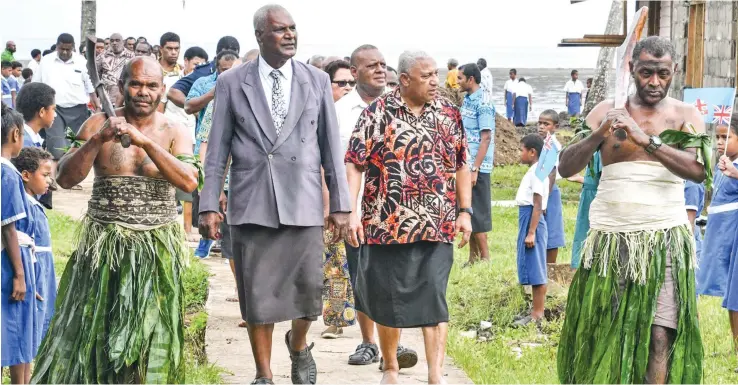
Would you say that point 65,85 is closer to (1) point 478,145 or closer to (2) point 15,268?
(1) point 478,145

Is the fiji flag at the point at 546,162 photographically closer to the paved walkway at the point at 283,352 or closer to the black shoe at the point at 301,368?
the paved walkway at the point at 283,352

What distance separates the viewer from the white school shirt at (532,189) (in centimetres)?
975

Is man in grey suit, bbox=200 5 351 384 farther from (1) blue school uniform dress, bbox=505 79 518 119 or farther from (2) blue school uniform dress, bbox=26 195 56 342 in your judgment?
(1) blue school uniform dress, bbox=505 79 518 119

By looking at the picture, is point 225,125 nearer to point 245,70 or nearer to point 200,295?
point 245,70

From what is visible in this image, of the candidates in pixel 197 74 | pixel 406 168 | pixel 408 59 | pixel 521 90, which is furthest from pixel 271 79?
pixel 521 90

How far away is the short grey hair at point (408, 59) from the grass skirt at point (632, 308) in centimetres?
152

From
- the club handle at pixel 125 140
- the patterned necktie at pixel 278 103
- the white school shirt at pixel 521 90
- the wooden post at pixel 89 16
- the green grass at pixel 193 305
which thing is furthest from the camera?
the white school shirt at pixel 521 90

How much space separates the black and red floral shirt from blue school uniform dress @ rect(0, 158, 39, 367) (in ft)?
6.28

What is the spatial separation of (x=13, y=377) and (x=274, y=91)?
7.42ft

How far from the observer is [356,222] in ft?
23.1

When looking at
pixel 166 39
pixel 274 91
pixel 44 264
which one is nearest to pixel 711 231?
pixel 274 91

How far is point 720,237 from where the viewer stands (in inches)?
344

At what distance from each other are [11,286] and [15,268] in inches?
4.7

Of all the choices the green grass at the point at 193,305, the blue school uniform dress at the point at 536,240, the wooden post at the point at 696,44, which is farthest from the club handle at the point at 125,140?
the wooden post at the point at 696,44
